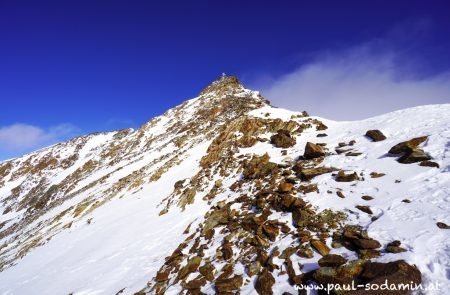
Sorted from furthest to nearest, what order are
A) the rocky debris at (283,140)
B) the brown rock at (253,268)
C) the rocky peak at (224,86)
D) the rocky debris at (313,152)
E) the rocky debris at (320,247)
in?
the rocky peak at (224,86)
the rocky debris at (283,140)
the rocky debris at (313,152)
the brown rock at (253,268)
the rocky debris at (320,247)

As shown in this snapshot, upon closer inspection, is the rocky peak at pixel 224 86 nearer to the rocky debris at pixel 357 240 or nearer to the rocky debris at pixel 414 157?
the rocky debris at pixel 414 157

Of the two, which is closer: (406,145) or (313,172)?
(406,145)

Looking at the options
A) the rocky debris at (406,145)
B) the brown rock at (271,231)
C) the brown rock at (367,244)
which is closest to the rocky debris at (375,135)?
the rocky debris at (406,145)

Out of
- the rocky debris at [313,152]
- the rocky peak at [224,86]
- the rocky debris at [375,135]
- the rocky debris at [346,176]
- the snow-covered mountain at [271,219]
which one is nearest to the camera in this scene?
the snow-covered mountain at [271,219]

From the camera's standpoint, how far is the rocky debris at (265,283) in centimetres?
889

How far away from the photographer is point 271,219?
A: 1264cm

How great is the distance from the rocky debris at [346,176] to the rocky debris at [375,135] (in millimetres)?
4084

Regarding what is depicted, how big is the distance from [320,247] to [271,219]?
3.20m

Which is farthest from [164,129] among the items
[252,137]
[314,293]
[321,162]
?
[314,293]

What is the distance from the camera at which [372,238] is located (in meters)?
9.23

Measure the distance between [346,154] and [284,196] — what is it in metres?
4.90

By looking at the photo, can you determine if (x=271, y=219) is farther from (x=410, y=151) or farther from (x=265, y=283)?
(x=410, y=151)

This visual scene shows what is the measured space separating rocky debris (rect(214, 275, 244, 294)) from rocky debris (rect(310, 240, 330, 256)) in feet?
8.45

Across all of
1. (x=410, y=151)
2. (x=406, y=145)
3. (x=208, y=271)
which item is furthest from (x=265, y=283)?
(x=406, y=145)
